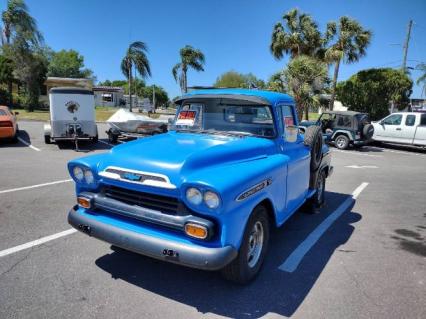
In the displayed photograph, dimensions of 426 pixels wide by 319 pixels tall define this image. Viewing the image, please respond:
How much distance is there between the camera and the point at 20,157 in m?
10.7

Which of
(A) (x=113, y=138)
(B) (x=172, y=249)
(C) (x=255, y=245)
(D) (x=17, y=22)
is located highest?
(D) (x=17, y=22)

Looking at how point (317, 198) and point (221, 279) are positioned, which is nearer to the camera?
point (221, 279)

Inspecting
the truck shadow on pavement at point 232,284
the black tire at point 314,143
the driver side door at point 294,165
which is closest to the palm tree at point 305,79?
the black tire at point 314,143

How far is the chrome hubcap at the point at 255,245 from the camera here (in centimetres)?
359

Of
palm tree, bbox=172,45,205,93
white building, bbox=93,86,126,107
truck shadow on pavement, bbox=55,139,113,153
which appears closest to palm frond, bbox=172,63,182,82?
palm tree, bbox=172,45,205,93

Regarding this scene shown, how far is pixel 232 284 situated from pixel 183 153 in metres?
1.45

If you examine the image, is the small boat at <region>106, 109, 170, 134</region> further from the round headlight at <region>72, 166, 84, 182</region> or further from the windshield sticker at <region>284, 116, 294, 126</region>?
the round headlight at <region>72, 166, 84, 182</region>

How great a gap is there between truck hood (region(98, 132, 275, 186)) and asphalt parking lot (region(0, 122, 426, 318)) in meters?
1.20

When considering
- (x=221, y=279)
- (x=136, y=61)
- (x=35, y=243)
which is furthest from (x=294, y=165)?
(x=136, y=61)

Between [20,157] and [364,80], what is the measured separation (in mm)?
23822

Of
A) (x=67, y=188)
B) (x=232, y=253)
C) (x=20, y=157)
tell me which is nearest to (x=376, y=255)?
(x=232, y=253)

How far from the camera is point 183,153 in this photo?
340 centimetres

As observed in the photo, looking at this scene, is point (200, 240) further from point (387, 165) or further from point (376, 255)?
point (387, 165)

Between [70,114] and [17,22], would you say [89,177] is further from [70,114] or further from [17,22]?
[17,22]
